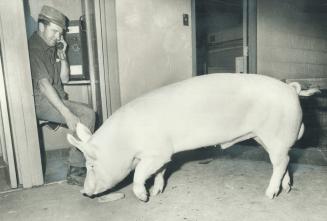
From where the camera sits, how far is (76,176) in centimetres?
301

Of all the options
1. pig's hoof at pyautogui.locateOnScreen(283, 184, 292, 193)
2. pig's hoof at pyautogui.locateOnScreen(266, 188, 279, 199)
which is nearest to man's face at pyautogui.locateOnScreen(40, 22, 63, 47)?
pig's hoof at pyautogui.locateOnScreen(266, 188, 279, 199)

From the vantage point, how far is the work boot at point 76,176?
2.98 m

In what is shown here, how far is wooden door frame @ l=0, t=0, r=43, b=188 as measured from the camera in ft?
8.84

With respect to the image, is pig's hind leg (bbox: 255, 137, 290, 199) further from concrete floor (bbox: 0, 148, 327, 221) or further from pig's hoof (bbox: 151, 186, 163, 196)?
pig's hoof (bbox: 151, 186, 163, 196)

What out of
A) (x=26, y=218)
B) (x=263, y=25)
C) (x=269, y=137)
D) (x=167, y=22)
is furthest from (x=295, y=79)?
(x=26, y=218)

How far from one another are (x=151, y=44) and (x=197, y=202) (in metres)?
1.97

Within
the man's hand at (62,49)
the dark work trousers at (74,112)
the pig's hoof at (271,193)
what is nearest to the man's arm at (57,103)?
the dark work trousers at (74,112)

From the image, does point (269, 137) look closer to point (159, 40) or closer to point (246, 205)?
point (246, 205)

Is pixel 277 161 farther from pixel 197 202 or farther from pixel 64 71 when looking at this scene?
pixel 64 71

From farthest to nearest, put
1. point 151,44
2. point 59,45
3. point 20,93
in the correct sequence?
point 151,44
point 59,45
point 20,93

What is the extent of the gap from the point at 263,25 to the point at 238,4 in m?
2.86

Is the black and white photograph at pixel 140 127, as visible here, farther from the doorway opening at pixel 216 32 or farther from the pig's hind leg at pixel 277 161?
the doorway opening at pixel 216 32

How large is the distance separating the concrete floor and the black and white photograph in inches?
0.4

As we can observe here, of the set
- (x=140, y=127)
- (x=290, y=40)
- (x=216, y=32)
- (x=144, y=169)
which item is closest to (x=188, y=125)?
(x=140, y=127)
